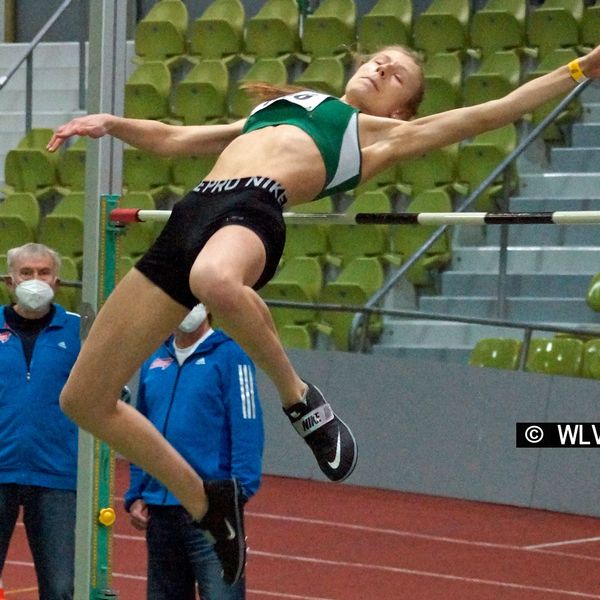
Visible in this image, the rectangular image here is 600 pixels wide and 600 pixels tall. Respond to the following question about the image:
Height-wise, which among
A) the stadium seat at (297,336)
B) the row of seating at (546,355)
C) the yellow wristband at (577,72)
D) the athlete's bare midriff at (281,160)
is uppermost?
the yellow wristband at (577,72)

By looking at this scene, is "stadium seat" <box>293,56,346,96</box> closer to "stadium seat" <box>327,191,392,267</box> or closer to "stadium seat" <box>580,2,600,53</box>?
"stadium seat" <box>327,191,392,267</box>

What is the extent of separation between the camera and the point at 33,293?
18.4 ft

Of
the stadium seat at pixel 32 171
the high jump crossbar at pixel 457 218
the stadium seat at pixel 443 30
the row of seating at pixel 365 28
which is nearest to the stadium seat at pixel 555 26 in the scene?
the row of seating at pixel 365 28

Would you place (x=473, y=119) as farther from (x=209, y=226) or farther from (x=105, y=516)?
(x=105, y=516)

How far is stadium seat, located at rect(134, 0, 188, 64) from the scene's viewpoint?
13.3m

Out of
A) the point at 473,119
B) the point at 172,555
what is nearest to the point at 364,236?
the point at 172,555

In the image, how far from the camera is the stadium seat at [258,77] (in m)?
12.2

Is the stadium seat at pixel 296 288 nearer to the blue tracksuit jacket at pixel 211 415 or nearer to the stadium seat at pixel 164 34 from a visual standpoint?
the stadium seat at pixel 164 34

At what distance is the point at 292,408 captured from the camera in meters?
4.31

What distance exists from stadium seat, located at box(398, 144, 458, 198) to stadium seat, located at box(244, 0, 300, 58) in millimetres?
2036

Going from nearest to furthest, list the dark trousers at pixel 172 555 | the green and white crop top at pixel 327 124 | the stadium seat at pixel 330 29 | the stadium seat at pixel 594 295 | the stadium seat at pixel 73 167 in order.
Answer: the green and white crop top at pixel 327 124
the dark trousers at pixel 172 555
the stadium seat at pixel 594 295
the stadium seat at pixel 330 29
the stadium seat at pixel 73 167

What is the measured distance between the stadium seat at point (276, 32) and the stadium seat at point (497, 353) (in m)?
3.81

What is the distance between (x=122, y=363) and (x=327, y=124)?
0.92m

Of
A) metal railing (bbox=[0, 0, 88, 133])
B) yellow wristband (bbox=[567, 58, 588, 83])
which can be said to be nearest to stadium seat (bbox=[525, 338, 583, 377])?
metal railing (bbox=[0, 0, 88, 133])
